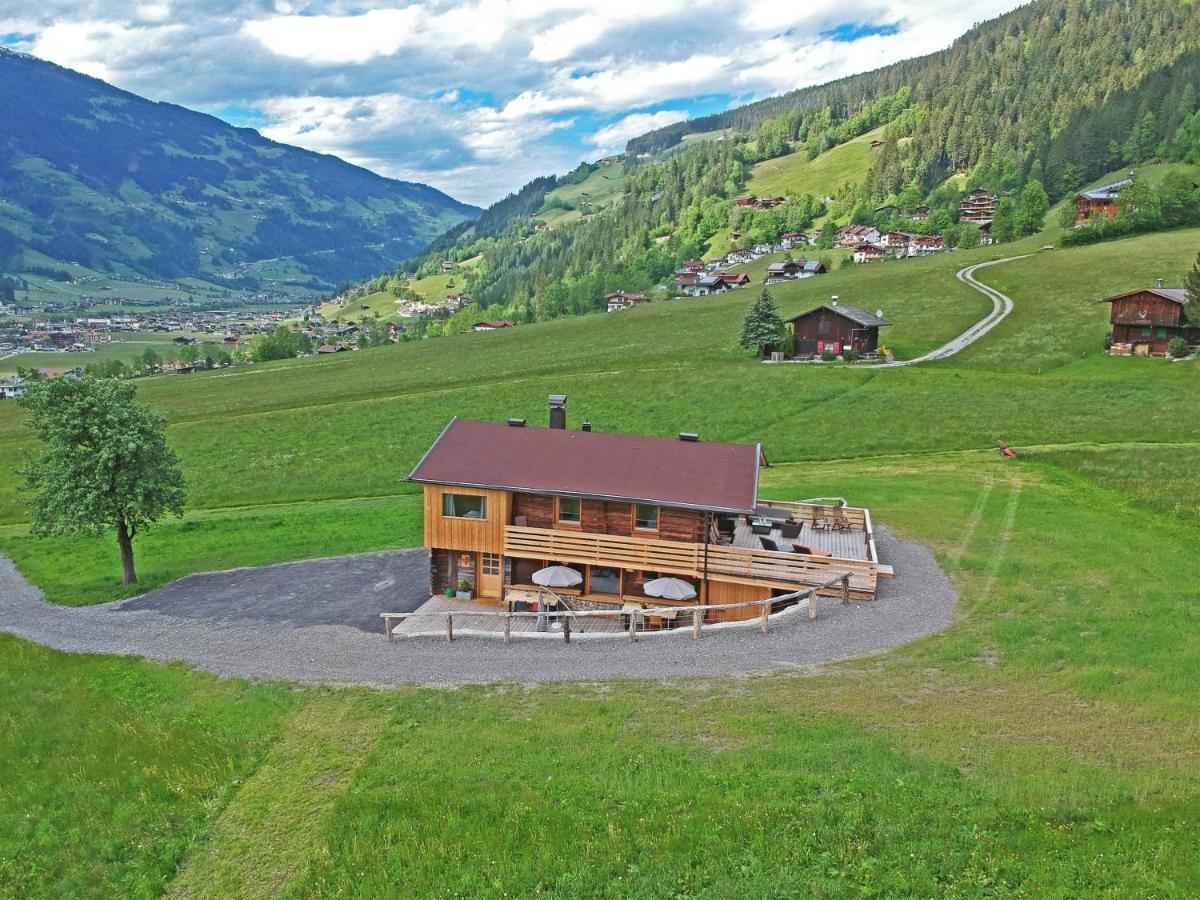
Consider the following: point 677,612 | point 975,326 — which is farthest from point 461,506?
point 975,326

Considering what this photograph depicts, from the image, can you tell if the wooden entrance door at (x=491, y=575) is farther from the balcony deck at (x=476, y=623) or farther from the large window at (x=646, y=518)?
the large window at (x=646, y=518)

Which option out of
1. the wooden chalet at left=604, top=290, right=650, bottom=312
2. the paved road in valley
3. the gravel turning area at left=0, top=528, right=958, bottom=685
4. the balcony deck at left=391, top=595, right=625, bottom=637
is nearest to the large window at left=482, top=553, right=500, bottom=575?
the balcony deck at left=391, top=595, right=625, bottom=637

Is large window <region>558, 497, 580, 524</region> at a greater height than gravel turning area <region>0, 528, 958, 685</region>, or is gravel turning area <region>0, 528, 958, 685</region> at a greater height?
large window <region>558, 497, 580, 524</region>

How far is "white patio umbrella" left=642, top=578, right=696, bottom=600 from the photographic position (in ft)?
90.5

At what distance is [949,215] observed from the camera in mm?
174500

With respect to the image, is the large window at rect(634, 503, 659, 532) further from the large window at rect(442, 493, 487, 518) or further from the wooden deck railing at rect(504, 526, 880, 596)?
the large window at rect(442, 493, 487, 518)

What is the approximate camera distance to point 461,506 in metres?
30.1

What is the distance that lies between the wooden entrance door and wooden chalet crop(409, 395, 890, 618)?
1.7 inches

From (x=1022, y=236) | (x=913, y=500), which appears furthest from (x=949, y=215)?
(x=913, y=500)

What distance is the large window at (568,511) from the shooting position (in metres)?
29.5

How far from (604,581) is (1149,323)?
65.0 meters

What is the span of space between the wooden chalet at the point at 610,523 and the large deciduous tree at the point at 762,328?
50509 mm

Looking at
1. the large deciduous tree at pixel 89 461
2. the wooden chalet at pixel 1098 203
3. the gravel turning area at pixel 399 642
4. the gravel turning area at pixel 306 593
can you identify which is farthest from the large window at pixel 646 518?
the wooden chalet at pixel 1098 203

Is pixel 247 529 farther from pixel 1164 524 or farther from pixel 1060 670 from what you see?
pixel 1164 524
